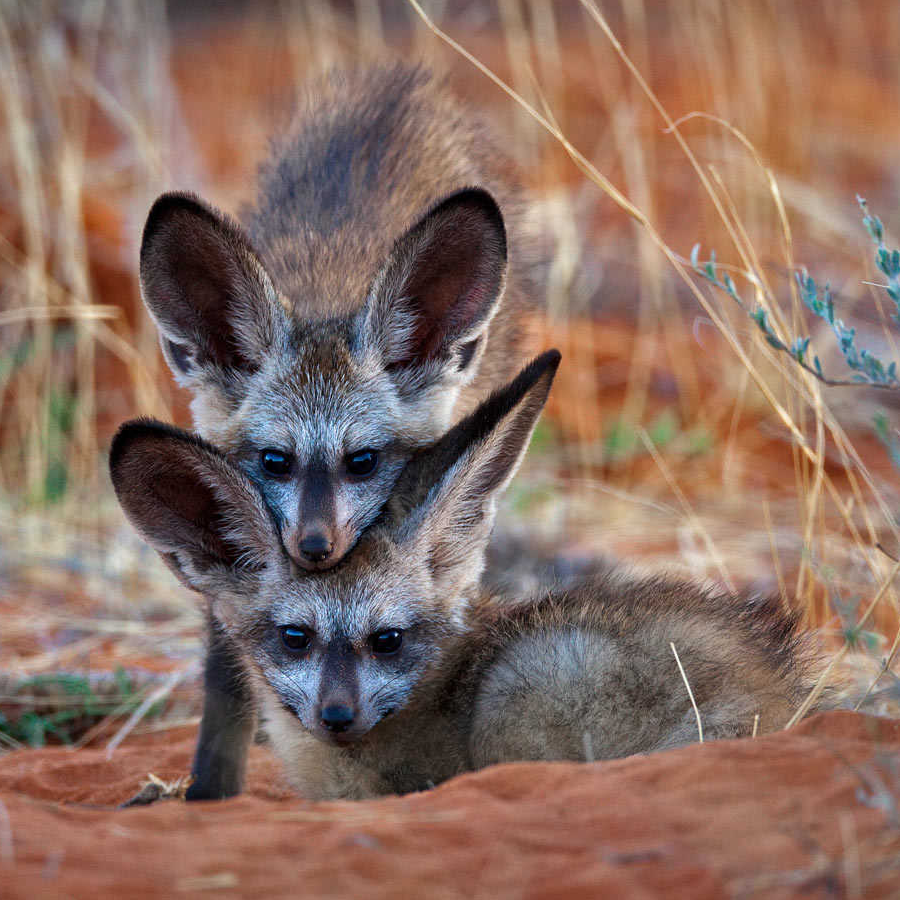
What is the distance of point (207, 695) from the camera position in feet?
15.1

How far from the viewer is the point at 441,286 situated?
14.9ft

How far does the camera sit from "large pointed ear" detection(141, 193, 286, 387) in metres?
4.30

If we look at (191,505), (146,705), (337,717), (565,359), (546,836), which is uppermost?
(191,505)

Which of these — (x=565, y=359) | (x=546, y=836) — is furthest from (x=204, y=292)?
(x=565, y=359)

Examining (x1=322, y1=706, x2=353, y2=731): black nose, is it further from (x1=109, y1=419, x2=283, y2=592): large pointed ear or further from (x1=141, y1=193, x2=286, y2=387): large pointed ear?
(x1=141, y1=193, x2=286, y2=387): large pointed ear

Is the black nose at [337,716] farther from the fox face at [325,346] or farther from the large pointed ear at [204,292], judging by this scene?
the large pointed ear at [204,292]

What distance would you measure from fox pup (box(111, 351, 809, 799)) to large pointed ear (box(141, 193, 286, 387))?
0.71 m

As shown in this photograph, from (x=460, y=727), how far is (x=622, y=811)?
1.27m

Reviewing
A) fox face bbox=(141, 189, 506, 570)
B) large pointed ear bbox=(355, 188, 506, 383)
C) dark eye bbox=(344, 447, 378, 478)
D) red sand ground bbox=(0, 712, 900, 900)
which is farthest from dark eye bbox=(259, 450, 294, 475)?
red sand ground bbox=(0, 712, 900, 900)

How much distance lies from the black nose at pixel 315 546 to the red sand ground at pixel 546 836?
Result: 81cm

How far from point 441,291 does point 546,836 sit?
2382 millimetres

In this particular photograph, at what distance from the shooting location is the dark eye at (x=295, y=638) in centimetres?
394

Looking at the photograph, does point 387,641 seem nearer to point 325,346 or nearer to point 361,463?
point 361,463

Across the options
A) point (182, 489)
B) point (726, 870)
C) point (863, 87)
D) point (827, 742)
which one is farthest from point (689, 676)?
point (863, 87)
